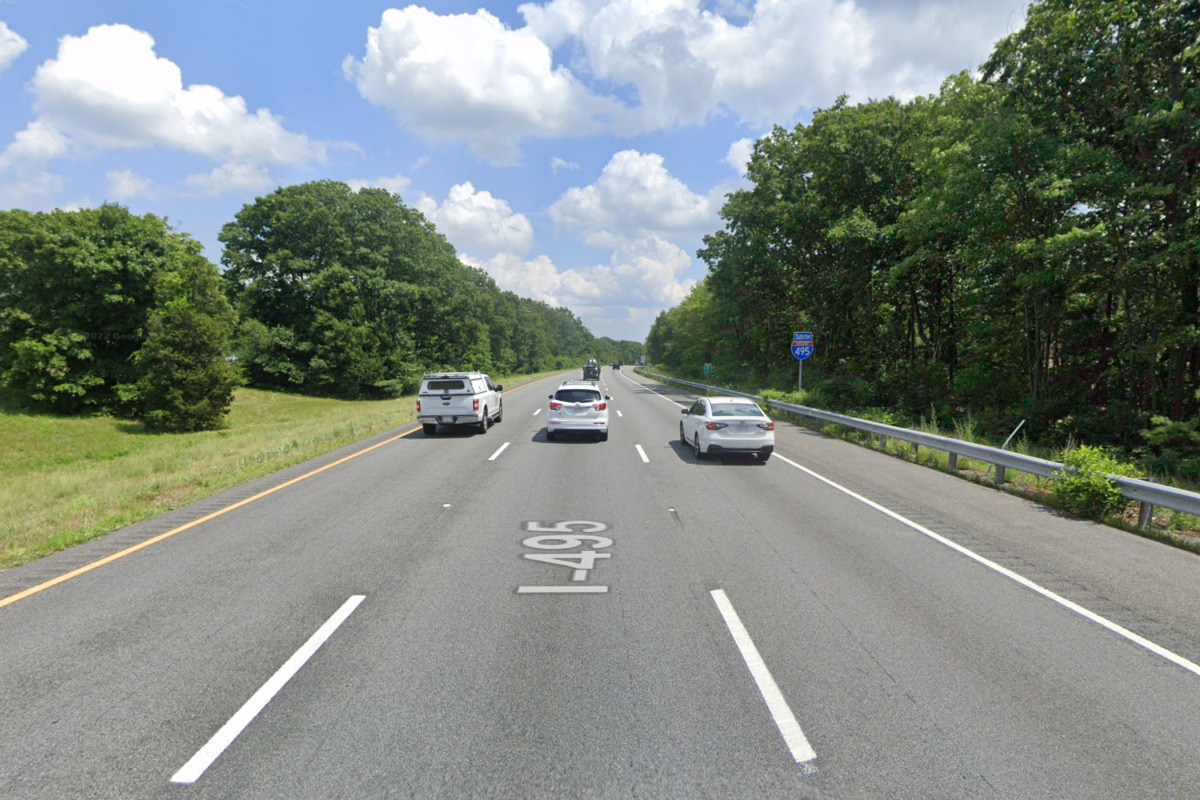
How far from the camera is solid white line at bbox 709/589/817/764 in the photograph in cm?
331

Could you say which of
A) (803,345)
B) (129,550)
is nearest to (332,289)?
(803,345)

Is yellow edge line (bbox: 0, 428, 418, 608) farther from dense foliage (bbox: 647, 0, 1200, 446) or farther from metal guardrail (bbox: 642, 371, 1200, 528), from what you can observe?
dense foliage (bbox: 647, 0, 1200, 446)

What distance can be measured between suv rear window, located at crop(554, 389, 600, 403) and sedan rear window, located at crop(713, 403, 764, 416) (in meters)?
4.16

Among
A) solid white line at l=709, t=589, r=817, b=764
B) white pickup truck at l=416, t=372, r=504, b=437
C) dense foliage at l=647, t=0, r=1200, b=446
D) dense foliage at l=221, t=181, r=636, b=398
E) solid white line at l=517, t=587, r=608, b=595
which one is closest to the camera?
solid white line at l=709, t=589, r=817, b=764

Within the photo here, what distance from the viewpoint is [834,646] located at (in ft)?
15.0

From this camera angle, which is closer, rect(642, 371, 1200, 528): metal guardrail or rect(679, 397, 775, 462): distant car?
rect(642, 371, 1200, 528): metal guardrail

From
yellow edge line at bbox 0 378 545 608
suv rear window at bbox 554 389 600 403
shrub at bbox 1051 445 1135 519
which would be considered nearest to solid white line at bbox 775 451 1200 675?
shrub at bbox 1051 445 1135 519

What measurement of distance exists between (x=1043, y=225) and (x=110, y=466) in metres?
30.1

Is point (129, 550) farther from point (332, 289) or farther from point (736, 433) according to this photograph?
point (332, 289)

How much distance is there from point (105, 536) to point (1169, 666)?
38.0ft

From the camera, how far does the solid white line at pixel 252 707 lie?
3.15m

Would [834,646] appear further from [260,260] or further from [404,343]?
[260,260]

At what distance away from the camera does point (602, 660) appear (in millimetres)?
4328

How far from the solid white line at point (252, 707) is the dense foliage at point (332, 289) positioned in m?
42.5
